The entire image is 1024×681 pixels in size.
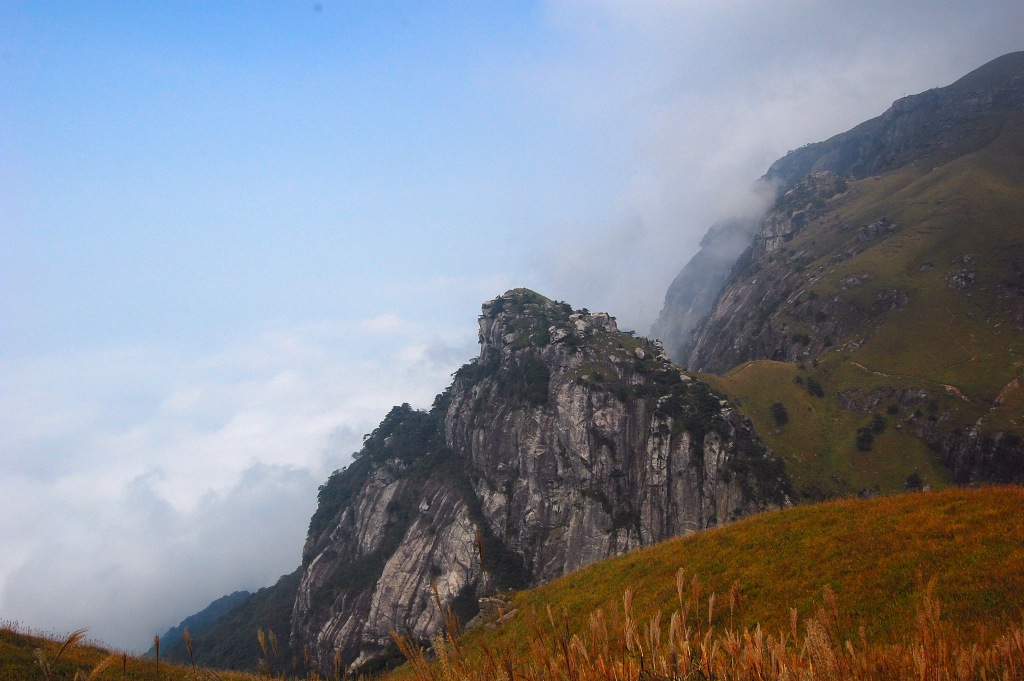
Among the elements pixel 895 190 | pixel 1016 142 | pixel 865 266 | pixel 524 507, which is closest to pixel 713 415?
pixel 524 507

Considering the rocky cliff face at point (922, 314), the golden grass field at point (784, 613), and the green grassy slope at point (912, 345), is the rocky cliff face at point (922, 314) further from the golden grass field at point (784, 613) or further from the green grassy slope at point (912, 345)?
the golden grass field at point (784, 613)

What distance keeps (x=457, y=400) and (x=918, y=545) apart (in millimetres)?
132856

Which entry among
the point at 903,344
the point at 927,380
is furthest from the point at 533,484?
the point at 903,344

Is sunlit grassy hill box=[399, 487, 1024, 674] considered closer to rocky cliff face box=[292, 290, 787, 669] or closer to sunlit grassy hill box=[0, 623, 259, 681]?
sunlit grassy hill box=[0, 623, 259, 681]

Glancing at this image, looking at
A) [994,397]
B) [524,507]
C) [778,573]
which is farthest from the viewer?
[524,507]

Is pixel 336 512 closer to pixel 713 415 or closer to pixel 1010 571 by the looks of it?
pixel 713 415

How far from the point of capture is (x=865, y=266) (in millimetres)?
154125

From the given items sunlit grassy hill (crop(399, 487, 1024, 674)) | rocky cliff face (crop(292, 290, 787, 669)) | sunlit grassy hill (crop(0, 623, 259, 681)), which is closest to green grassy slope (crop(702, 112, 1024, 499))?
rocky cliff face (crop(292, 290, 787, 669))

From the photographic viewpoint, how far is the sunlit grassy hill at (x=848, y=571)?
11.2 meters

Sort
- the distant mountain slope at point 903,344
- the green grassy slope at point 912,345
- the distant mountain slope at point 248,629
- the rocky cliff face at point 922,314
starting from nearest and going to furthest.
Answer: the distant mountain slope at point 903,344, the rocky cliff face at point 922,314, the green grassy slope at point 912,345, the distant mountain slope at point 248,629

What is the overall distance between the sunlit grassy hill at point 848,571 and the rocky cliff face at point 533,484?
80374 mm

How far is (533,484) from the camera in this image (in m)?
117

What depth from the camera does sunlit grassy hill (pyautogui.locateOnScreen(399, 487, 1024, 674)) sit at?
11227mm

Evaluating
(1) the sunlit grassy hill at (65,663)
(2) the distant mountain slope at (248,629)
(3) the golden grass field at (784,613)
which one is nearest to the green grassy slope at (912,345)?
(3) the golden grass field at (784,613)
